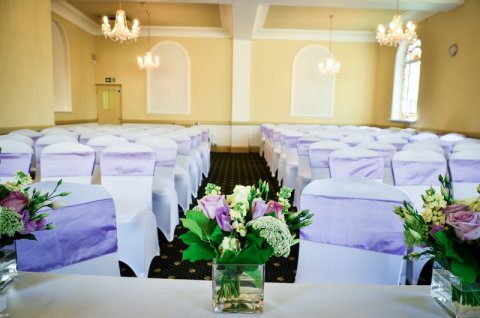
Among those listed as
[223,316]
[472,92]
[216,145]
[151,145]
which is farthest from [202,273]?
[216,145]

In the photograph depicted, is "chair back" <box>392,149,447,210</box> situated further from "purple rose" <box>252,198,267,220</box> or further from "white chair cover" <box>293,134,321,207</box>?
"purple rose" <box>252,198,267,220</box>

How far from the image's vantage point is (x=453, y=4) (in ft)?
26.5

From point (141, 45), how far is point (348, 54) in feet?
23.9

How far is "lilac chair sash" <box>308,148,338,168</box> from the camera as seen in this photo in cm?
418

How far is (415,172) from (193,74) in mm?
10801

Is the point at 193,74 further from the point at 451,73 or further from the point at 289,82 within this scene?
the point at 451,73

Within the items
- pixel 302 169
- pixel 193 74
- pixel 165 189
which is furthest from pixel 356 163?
pixel 193 74

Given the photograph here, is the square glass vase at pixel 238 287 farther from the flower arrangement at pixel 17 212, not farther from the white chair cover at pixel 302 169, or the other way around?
the white chair cover at pixel 302 169

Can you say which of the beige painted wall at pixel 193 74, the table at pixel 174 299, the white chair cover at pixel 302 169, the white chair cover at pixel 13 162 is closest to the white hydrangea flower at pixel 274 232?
the table at pixel 174 299

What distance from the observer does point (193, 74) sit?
517 inches

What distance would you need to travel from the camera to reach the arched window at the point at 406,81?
10820 mm

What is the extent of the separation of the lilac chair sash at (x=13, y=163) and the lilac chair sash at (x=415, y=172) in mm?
3499

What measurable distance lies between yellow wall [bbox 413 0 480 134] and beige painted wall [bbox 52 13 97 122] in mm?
9997

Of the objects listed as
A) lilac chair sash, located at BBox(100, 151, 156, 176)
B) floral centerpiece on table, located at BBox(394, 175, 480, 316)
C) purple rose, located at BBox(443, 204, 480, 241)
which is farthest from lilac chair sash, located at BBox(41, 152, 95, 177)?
purple rose, located at BBox(443, 204, 480, 241)
